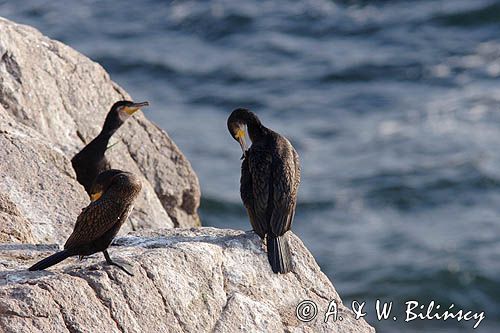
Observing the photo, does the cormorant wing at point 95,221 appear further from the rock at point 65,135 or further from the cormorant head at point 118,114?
the cormorant head at point 118,114

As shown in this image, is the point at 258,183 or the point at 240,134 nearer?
the point at 258,183

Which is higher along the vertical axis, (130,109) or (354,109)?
(354,109)

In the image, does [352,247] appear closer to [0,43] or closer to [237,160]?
[237,160]

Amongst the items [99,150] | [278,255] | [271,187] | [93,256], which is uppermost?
[99,150]

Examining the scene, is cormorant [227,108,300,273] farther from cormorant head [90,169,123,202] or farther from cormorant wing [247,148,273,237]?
cormorant head [90,169,123,202]

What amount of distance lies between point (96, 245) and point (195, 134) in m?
12.9

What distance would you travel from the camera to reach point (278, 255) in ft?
23.8

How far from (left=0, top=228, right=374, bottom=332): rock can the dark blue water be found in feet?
26.1

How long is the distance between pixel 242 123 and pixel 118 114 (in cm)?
164

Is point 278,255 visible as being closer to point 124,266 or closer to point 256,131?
point 124,266

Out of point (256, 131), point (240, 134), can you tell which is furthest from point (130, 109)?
point (256, 131)

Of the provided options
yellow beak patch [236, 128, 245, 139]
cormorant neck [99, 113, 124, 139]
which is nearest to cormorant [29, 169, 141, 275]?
yellow beak patch [236, 128, 245, 139]

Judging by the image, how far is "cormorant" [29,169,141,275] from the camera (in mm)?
6742

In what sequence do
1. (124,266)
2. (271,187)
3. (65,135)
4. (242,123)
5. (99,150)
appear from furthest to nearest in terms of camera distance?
(65,135)
(99,150)
(242,123)
(271,187)
(124,266)
